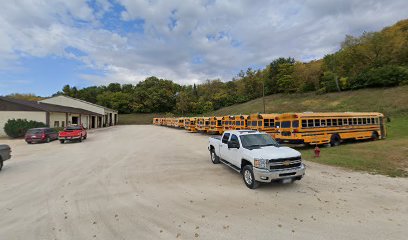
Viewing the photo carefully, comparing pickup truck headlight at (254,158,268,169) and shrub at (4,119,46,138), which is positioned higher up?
shrub at (4,119,46,138)

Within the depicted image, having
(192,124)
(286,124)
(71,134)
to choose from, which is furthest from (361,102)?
(71,134)

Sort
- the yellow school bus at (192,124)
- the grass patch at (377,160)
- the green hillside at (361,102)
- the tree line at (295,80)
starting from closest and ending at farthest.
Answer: the grass patch at (377,160) → the yellow school bus at (192,124) → the green hillside at (361,102) → the tree line at (295,80)

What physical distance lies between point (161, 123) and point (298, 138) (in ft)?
169

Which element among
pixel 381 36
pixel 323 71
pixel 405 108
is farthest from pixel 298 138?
pixel 323 71

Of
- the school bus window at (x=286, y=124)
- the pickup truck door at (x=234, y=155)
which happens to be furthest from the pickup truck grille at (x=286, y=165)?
the school bus window at (x=286, y=124)

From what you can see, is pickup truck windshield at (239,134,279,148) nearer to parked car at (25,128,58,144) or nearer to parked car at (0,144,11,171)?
parked car at (0,144,11,171)

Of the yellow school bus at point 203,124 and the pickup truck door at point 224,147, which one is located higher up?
the yellow school bus at point 203,124

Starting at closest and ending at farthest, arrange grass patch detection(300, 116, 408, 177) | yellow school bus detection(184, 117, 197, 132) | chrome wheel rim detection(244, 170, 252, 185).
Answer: chrome wheel rim detection(244, 170, 252, 185) < grass patch detection(300, 116, 408, 177) < yellow school bus detection(184, 117, 197, 132)

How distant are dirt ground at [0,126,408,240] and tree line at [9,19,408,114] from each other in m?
56.7

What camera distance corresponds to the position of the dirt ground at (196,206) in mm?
4711

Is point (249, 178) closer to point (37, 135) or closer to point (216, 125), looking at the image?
point (216, 125)

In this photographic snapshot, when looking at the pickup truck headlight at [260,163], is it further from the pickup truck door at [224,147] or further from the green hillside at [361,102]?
the green hillside at [361,102]

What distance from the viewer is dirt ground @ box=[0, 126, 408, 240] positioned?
4711mm

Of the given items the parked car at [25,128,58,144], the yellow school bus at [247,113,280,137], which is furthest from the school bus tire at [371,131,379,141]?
the parked car at [25,128,58,144]
